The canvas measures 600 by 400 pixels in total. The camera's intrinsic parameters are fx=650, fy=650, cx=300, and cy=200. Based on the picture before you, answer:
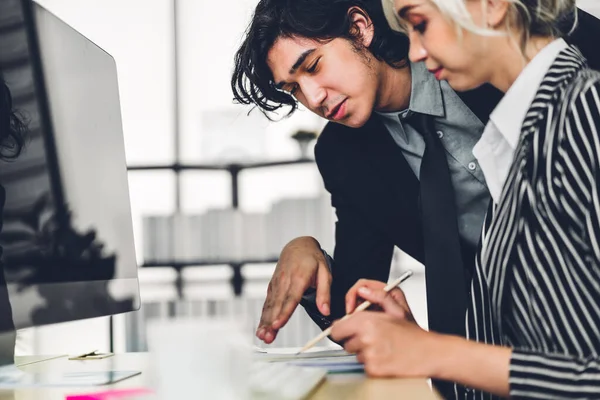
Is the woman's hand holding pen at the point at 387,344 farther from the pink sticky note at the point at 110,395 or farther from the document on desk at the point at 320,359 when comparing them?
the pink sticky note at the point at 110,395

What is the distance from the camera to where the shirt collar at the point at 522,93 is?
92cm

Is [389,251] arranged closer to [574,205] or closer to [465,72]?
[465,72]

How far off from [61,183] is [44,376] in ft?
0.90

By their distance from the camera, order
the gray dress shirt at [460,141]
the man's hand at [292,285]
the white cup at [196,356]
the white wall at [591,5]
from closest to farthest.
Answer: the white cup at [196,356]
the man's hand at [292,285]
the gray dress shirt at [460,141]
the white wall at [591,5]

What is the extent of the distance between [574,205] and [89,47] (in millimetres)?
793

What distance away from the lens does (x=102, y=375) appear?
0.89 meters

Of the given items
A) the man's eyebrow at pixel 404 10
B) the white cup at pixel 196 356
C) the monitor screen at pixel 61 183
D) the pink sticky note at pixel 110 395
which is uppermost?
the man's eyebrow at pixel 404 10

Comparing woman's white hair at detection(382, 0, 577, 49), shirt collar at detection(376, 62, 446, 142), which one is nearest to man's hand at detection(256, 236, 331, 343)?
shirt collar at detection(376, 62, 446, 142)

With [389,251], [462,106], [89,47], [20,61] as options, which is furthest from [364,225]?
[20,61]

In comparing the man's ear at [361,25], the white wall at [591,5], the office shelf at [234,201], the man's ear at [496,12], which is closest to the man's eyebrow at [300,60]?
the man's ear at [361,25]

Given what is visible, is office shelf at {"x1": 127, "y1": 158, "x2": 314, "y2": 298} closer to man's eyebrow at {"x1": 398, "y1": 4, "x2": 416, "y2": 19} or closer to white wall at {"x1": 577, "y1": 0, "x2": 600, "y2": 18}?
white wall at {"x1": 577, "y1": 0, "x2": 600, "y2": 18}

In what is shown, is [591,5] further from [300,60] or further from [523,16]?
[523,16]

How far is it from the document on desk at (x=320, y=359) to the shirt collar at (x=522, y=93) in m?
0.39

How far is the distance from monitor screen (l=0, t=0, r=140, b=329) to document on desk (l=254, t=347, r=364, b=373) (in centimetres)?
26
